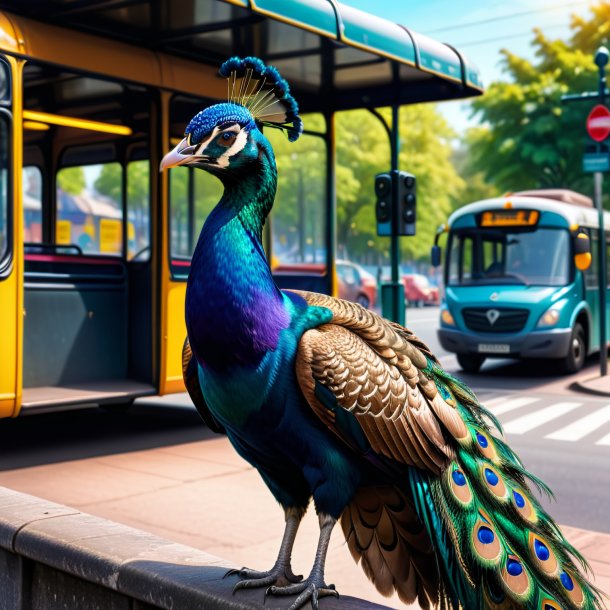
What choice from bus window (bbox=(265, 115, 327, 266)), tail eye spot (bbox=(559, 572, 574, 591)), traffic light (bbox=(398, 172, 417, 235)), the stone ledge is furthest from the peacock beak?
traffic light (bbox=(398, 172, 417, 235))

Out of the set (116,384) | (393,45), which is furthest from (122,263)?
(393,45)

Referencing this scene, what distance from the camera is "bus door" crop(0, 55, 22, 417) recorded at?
7.01m

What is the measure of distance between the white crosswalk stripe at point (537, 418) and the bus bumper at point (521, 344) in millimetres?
2546

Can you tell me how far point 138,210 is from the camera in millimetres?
8781

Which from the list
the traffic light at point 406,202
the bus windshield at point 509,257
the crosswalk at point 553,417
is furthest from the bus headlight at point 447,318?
the traffic light at point 406,202

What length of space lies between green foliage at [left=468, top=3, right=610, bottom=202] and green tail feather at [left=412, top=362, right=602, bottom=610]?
2878 centimetres

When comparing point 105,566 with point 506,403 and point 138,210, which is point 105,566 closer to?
point 138,210

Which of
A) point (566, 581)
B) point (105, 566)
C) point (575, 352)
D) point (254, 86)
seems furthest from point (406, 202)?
point (566, 581)

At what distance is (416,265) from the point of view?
208 ft

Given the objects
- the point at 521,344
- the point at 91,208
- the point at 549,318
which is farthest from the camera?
the point at 521,344

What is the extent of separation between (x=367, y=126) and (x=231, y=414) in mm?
37806

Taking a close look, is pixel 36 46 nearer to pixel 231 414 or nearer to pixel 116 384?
pixel 116 384

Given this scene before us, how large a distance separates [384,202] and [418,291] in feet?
92.5

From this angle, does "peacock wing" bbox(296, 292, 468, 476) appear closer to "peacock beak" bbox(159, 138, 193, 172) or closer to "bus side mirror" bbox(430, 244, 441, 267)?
"peacock beak" bbox(159, 138, 193, 172)
